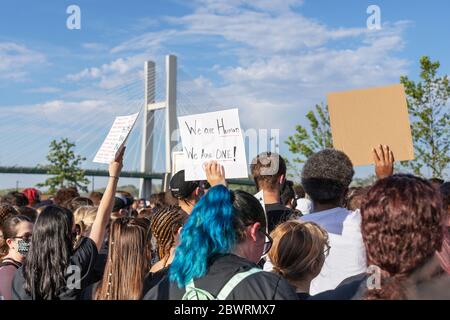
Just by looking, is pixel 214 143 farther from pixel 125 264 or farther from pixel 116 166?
pixel 125 264

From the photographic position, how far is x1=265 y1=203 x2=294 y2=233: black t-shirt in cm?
381

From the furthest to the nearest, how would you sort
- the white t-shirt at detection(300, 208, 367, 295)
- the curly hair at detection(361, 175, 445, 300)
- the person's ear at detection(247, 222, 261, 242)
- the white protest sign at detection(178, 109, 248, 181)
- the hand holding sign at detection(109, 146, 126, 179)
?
the hand holding sign at detection(109, 146, 126, 179)
the white protest sign at detection(178, 109, 248, 181)
the white t-shirt at detection(300, 208, 367, 295)
the person's ear at detection(247, 222, 261, 242)
the curly hair at detection(361, 175, 445, 300)

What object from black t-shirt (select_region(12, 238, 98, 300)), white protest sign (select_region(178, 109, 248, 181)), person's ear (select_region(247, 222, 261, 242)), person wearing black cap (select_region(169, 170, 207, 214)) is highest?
white protest sign (select_region(178, 109, 248, 181))

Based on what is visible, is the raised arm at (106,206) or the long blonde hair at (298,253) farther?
the raised arm at (106,206)

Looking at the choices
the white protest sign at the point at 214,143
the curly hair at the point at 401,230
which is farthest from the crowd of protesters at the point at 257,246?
the white protest sign at the point at 214,143

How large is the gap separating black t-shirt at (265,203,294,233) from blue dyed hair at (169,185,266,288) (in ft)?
4.75

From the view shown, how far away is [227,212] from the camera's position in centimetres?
225

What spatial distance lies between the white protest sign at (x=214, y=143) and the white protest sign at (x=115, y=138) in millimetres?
358

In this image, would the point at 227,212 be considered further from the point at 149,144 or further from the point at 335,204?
the point at 149,144

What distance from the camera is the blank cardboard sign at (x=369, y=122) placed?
3486mm

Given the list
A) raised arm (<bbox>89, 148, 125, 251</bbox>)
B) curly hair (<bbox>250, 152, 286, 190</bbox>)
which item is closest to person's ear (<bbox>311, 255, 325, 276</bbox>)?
curly hair (<bbox>250, 152, 286, 190</bbox>)

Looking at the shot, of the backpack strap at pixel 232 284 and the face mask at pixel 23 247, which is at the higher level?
the backpack strap at pixel 232 284

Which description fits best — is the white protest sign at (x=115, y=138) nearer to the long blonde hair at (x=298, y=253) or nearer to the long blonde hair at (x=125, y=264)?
the long blonde hair at (x=125, y=264)

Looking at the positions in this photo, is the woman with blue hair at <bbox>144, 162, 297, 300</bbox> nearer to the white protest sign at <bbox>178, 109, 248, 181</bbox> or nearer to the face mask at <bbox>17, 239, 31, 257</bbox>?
the white protest sign at <bbox>178, 109, 248, 181</bbox>
